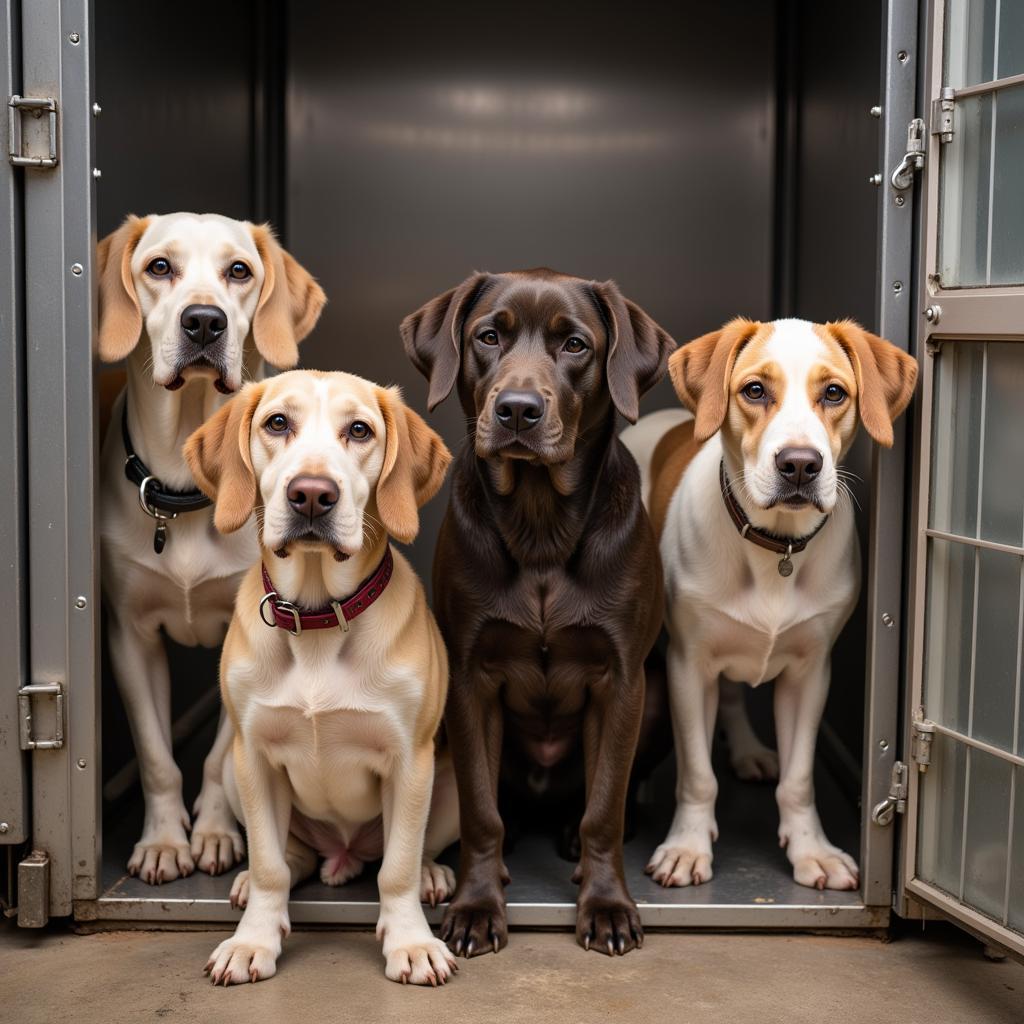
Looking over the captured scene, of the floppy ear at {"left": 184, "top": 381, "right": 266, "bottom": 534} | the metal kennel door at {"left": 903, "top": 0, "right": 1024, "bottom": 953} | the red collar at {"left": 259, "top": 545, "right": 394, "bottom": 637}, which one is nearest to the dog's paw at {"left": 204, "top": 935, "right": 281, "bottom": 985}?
the red collar at {"left": 259, "top": 545, "right": 394, "bottom": 637}

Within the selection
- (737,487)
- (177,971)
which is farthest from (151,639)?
(737,487)

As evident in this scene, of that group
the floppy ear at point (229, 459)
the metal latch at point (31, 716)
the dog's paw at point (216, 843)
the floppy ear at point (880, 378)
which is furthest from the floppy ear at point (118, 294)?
the floppy ear at point (880, 378)

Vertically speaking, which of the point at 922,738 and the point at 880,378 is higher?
the point at 880,378

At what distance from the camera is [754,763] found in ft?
13.1

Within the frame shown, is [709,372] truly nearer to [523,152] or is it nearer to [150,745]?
[150,745]

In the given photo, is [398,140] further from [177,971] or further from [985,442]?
[177,971]

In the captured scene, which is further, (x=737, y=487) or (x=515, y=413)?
(x=737, y=487)

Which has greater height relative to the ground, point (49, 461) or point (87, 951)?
point (49, 461)

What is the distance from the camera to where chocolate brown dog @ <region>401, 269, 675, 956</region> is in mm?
2916

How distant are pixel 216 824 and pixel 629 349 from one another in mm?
1543

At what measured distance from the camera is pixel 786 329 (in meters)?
2.97

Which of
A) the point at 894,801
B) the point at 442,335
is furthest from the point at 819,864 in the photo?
the point at 442,335

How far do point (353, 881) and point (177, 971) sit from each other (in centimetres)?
50

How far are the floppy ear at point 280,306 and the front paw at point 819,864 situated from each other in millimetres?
1704
